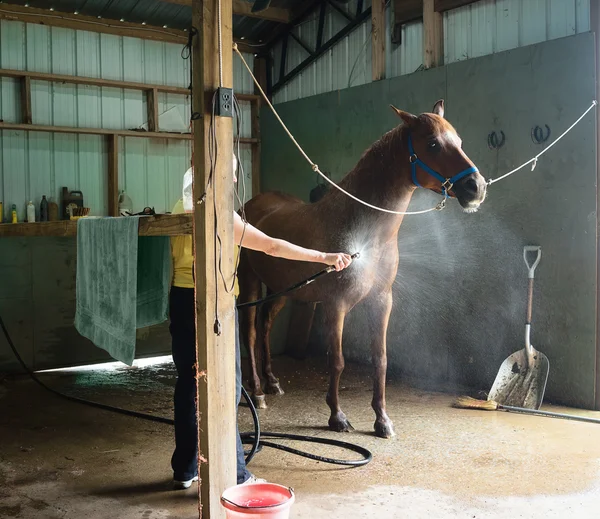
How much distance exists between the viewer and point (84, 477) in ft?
11.5

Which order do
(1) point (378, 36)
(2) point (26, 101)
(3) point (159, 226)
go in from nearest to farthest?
1. (3) point (159, 226)
2. (1) point (378, 36)
3. (2) point (26, 101)

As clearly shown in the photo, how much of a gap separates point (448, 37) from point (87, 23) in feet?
12.1

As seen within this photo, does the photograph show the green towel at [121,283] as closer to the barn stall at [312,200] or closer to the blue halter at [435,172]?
the barn stall at [312,200]

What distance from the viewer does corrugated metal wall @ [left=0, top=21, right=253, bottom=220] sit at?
670cm

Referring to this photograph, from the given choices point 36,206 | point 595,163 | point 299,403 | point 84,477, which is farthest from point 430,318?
point 36,206

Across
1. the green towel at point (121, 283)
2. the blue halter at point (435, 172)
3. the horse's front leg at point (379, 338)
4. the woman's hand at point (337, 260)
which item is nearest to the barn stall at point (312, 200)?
the horse's front leg at point (379, 338)

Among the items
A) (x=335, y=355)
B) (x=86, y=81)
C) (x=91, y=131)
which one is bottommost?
(x=335, y=355)

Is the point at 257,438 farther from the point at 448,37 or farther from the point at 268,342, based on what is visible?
the point at 448,37

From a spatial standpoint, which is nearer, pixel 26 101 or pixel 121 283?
pixel 121 283

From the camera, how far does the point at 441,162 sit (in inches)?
155

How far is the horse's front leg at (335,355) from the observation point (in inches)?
168

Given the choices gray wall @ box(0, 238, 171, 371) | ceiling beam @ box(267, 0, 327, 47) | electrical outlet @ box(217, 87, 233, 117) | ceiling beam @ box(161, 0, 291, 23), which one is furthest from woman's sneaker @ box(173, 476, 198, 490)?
ceiling beam @ box(267, 0, 327, 47)

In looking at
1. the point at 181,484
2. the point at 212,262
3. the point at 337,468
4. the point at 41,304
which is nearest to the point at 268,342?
the point at 337,468

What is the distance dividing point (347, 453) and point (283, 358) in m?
2.84
